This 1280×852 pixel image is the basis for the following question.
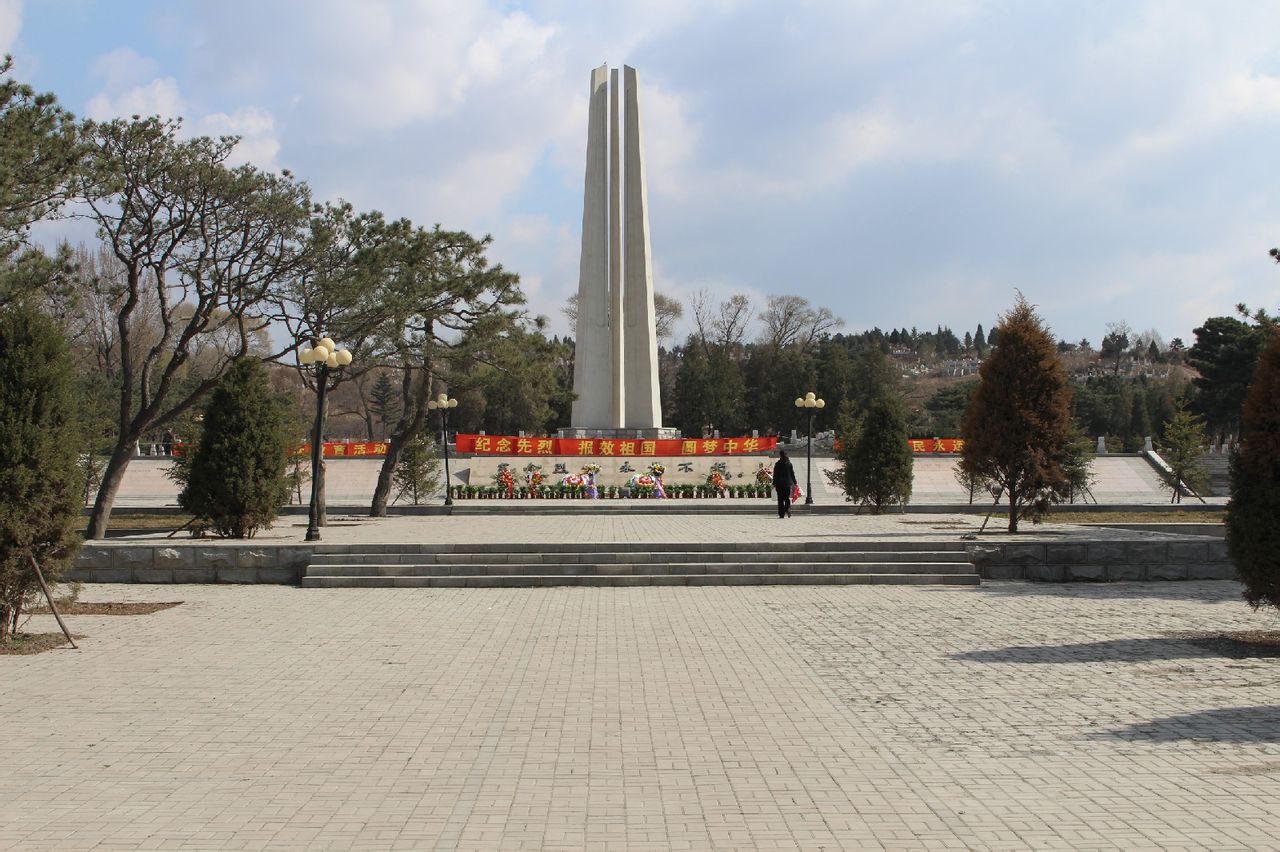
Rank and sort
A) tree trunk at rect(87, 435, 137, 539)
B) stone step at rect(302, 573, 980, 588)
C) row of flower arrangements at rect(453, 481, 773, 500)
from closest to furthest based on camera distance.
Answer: stone step at rect(302, 573, 980, 588) → tree trunk at rect(87, 435, 137, 539) → row of flower arrangements at rect(453, 481, 773, 500)

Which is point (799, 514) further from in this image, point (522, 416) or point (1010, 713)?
point (522, 416)

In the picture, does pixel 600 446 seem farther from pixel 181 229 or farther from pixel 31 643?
pixel 31 643

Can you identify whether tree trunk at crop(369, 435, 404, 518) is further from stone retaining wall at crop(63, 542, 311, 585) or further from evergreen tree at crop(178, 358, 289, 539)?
stone retaining wall at crop(63, 542, 311, 585)

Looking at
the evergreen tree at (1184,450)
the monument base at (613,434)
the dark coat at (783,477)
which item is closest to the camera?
the dark coat at (783,477)

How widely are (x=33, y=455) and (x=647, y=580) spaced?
21.3ft

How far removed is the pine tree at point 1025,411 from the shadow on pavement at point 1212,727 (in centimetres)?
845

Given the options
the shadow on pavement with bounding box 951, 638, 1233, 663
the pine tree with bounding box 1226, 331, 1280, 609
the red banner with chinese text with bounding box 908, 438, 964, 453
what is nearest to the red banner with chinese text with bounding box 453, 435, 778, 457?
the red banner with chinese text with bounding box 908, 438, 964, 453

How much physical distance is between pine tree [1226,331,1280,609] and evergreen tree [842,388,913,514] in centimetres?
1327

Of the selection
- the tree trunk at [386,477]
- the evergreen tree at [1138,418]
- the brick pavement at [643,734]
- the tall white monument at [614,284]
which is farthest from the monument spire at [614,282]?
the evergreen tree at [1138,418]

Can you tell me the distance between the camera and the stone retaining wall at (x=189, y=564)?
12.3 metres

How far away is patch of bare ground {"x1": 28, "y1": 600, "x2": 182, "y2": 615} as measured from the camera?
9945mm

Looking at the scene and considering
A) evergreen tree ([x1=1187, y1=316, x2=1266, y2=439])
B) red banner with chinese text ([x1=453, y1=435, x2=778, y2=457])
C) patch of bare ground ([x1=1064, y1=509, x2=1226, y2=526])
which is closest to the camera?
patch of bare ground ([x1=1064, y1=509, x2=1226, y2=526])

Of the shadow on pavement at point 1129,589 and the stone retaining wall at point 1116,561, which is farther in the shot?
the stone retaining wall at point 1116,561

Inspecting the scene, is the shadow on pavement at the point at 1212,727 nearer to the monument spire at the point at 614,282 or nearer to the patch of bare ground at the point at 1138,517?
the patch of bare ground at the point at 1138,517
